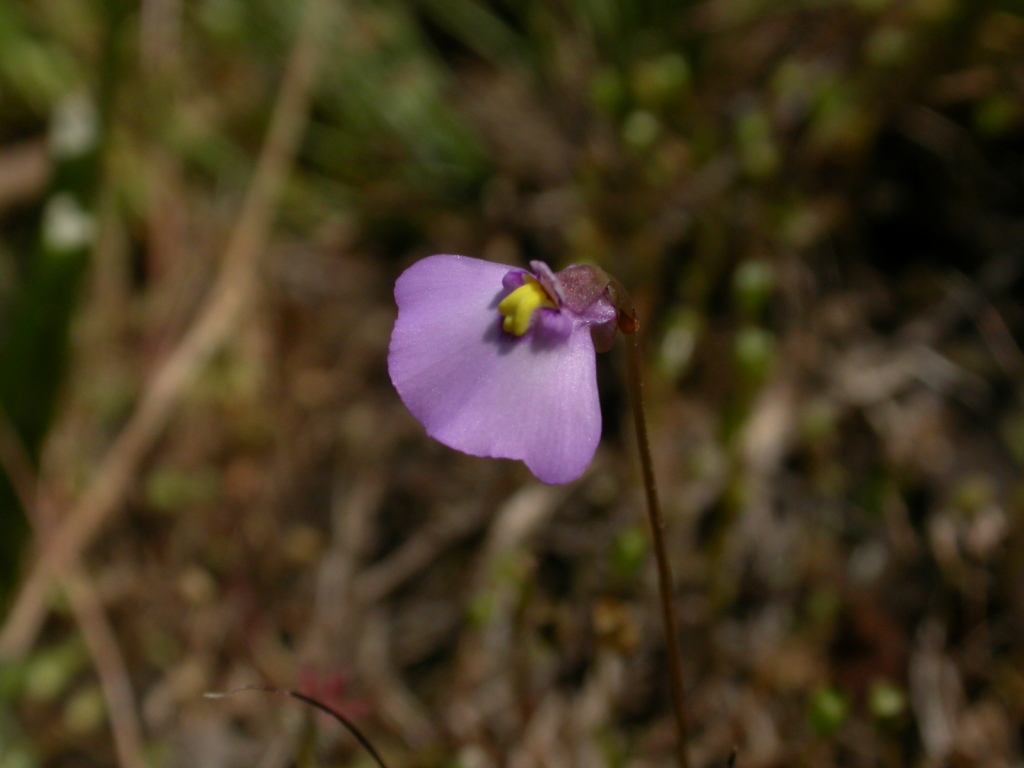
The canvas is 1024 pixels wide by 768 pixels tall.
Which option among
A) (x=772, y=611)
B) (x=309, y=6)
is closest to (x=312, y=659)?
(x=772, y=611)

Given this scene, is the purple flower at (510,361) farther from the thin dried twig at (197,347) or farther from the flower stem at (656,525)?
the thin dried twig at (197,347)

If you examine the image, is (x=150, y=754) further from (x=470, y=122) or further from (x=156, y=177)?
(x=470, y=122)

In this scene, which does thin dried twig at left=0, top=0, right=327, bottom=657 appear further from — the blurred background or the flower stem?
the flower stem

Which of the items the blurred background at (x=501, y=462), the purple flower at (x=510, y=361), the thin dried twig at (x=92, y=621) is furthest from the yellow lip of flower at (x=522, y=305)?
the thin dried twig at (x=92, y=621)

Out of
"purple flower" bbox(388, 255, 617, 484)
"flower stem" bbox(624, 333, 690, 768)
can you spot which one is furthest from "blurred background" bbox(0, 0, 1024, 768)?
"purple flower" bbox(388, 255, 617, 484)

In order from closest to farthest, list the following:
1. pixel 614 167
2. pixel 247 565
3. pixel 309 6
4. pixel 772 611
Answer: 1. pixel 772 611
2. pixel 247 565
3. pixel 614 167
4. pixel 309 6

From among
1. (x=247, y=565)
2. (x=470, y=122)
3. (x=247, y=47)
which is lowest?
(x=247, y=565)

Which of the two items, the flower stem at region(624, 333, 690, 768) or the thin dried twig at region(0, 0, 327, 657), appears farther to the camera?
the thin dried twig at region(0, 0, 327, 657)
